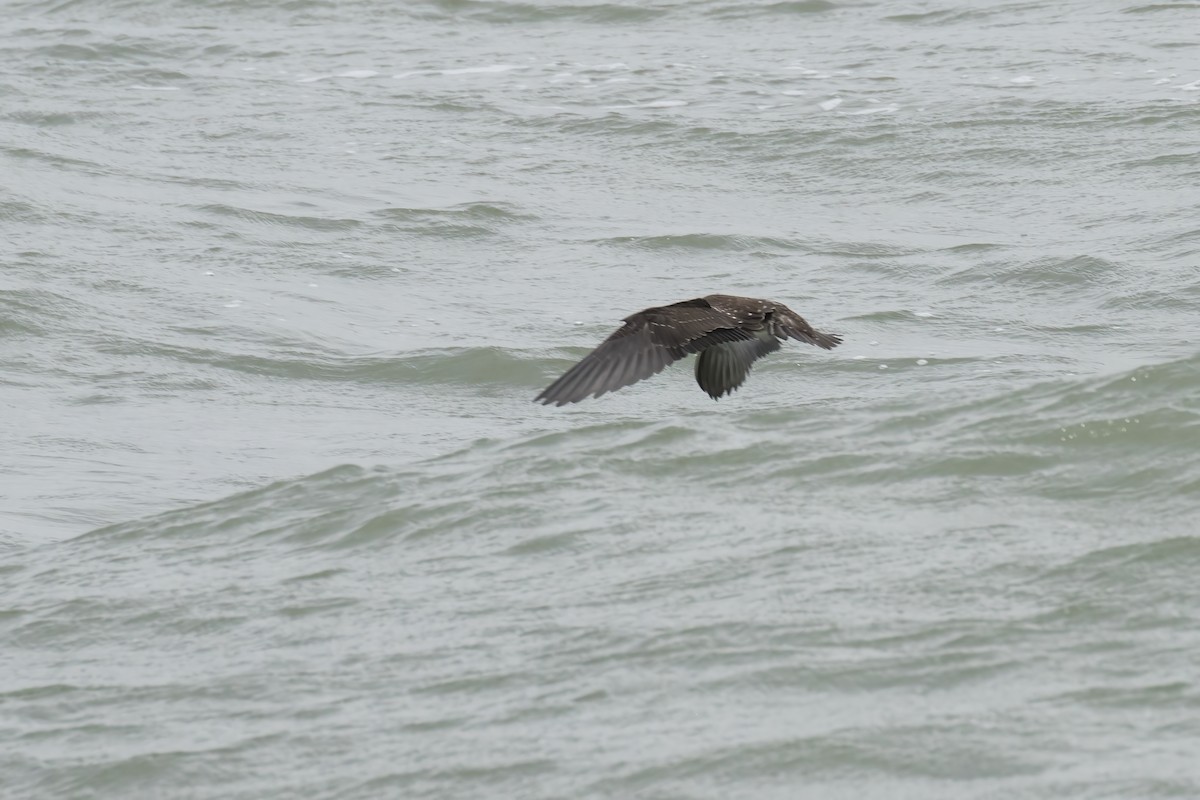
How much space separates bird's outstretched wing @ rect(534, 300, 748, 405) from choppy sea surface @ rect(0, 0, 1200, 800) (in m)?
0.53

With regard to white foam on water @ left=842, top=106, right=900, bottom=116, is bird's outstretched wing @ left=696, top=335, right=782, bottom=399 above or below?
below

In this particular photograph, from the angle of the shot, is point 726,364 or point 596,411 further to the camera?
point 596,411

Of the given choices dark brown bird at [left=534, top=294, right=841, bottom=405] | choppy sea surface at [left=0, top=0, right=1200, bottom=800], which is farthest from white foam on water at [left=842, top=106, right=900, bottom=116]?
dark brown bird at [left=534, top=294, right=841, bottom=405]

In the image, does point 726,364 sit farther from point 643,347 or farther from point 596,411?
point 596,411

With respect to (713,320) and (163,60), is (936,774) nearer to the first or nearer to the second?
(713,320)

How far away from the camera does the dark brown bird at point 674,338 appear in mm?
6602

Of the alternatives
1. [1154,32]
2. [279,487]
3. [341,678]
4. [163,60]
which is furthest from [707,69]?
[341,678]

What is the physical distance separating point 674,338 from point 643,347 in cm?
13

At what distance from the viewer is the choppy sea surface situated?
5.24 meters

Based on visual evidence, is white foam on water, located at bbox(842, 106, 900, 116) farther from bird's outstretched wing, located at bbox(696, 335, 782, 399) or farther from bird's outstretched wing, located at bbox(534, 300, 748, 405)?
bird's outstretched wing, located at bbox(534, 300, 748, 405)

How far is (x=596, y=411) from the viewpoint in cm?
855

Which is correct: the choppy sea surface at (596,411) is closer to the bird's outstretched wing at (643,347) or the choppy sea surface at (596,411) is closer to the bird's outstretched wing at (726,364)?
the bird's outstretched wing at (726,364)

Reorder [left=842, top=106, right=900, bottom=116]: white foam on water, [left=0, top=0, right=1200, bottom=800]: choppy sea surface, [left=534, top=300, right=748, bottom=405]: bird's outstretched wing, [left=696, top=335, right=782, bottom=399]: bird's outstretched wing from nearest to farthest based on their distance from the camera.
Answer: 1. [left=0, top=0, right=1200, bottom=800]: choppy sea surface
2. [left=534, top=300, right=748, bottom=405]: bird's outstretched wing
3. [left=696, top=335, right=782, bottom=399]: bird's outstretched wing
4. [left=842, top=106, right=900, bottom=116]: white foam on water

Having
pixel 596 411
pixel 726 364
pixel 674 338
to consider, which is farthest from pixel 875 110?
pixel 674 338
